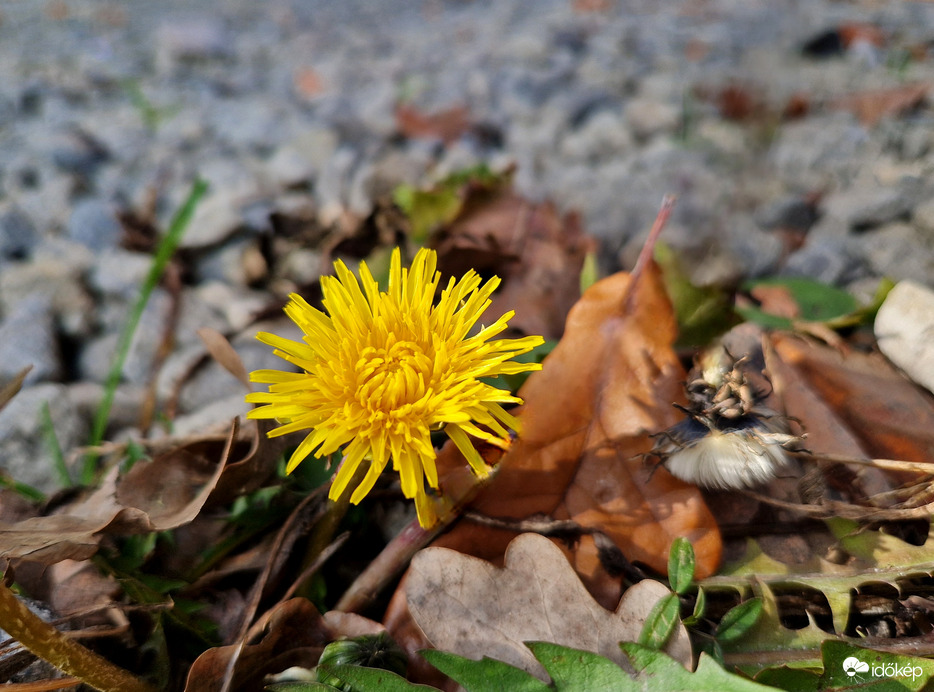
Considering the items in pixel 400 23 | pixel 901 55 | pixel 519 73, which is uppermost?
pixel 400 23

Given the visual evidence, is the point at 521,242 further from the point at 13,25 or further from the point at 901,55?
the point at 13,25

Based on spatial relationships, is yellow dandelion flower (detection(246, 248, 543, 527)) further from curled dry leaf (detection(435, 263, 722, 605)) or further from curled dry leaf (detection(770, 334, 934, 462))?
curled dry leaf (detection(770, 334, 934, 462))

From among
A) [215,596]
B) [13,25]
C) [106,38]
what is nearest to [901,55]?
[215,596]

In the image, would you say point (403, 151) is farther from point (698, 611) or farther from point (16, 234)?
point (698, 611)

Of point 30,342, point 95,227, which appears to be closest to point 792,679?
point 30,342

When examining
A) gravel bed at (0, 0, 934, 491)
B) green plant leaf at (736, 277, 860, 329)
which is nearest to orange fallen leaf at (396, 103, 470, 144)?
gravel bed at (0, 0, 934, 491)

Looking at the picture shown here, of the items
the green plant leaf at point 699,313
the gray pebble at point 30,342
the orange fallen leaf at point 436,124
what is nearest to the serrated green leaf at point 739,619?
the green plant leaf at point 699,313

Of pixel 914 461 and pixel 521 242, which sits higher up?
pixel 521 242
